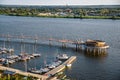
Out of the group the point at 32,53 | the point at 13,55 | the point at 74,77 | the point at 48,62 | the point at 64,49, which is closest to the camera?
the point at 74,77

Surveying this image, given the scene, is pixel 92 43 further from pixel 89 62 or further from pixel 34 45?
pixel 34 45

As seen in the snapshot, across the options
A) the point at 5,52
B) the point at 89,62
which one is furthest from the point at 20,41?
the point at 89,62

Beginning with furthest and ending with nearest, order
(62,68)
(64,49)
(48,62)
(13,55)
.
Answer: (64,49)
(13,55)
(48,62)
(62,68)

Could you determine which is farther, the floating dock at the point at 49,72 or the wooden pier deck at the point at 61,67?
the wooden pier deck at the point at 61,67

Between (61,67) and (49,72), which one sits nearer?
(49,72)

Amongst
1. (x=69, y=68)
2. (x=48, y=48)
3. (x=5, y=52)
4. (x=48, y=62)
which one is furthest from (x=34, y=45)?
(x=69, y=68)

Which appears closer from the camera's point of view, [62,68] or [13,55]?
[62,68]

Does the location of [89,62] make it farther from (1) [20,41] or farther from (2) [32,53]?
(1) [20,41]

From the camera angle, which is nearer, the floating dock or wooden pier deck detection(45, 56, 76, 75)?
the floating dock

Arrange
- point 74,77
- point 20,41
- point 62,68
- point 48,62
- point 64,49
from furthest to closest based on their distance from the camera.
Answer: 1. point 20,41
2. point 64,49
3. point 48,62
4. point 62,68
5. point 74,77
